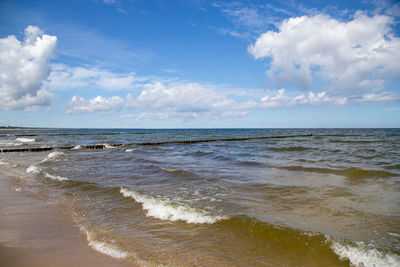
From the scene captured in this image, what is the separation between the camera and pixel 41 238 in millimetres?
5090

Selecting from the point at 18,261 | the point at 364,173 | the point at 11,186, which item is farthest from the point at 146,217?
the point at 364,173

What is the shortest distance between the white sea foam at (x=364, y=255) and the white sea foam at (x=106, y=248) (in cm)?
404

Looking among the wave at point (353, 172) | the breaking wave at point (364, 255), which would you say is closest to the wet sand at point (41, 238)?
the breaking wave at point (364, 255)

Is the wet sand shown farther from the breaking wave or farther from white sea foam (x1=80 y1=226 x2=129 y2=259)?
the breaking wave

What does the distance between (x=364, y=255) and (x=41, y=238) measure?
6.49m

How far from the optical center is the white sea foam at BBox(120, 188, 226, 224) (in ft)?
20.1

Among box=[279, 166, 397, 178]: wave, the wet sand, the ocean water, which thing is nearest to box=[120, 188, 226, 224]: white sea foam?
the ocean water

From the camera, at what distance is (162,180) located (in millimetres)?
10914

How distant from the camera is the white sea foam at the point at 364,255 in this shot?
13.5 ft

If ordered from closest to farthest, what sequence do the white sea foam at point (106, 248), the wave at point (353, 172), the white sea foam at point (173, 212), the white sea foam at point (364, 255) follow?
the white sea foam at point (364, 255) < the white sea foam at point (106, 248) < the white sea foam at point (173, 212) < the wave at point (353, 172)

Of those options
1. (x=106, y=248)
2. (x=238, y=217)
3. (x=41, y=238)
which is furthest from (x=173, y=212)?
(x=41, y=238)

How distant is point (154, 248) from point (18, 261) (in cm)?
234

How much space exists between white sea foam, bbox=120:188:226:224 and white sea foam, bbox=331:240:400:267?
105 inches

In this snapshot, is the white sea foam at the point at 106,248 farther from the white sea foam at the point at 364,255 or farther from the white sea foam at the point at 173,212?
the white sea foam at the point at 364,255
